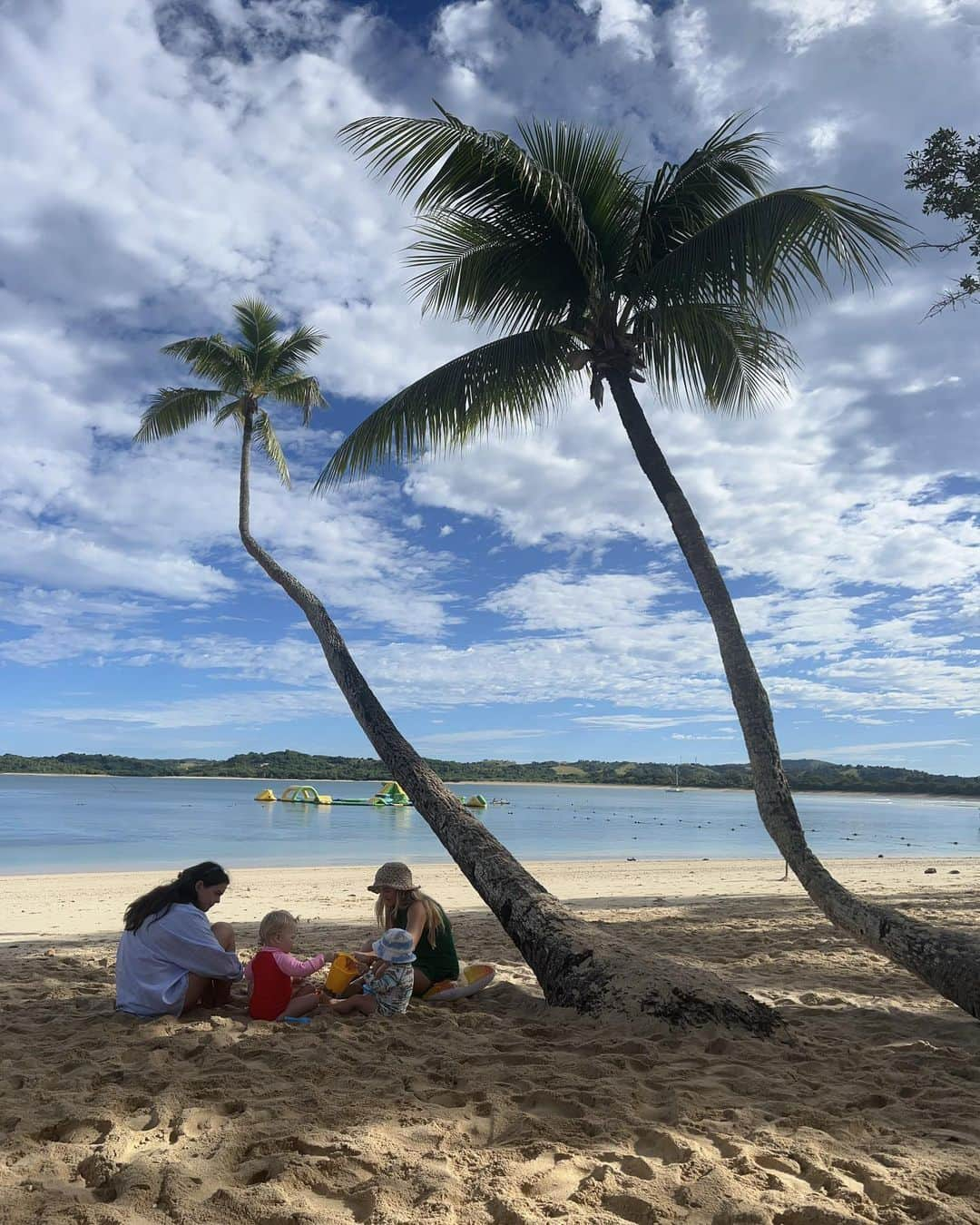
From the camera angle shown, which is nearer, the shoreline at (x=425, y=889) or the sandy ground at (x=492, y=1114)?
the sandy ground at (x=492, y=1114)

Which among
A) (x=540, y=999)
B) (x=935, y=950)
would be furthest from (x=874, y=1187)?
(x=540, y=999)

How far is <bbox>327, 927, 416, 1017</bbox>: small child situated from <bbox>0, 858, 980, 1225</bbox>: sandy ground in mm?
134

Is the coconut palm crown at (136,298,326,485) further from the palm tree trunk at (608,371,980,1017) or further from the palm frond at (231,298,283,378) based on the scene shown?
the palm tree trunk at (608,371,980,1017)

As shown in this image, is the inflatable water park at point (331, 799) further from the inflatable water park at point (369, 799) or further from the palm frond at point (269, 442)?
the palm frond at point (269, 442)

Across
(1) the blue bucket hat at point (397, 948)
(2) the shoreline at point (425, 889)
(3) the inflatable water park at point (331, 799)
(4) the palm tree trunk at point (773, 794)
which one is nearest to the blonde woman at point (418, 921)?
(1) the blue bucket hat at point (397, 948)

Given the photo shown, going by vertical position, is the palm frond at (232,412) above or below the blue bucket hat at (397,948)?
above

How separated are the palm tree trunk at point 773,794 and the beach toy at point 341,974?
275cm

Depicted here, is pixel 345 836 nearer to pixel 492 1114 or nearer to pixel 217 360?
pixel 217 360

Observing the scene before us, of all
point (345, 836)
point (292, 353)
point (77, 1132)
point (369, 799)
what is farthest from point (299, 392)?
point (369, 799)

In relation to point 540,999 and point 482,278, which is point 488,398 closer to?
point 482,278

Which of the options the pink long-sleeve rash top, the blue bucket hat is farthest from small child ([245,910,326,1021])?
the blue bucket hat

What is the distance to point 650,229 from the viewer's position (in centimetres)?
722

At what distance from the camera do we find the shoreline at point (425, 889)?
9.88 meters

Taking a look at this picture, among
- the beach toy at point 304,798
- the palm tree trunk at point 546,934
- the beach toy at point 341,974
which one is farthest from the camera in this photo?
the beach toy at point 304,798
